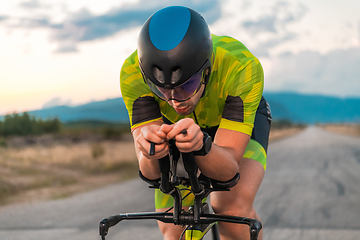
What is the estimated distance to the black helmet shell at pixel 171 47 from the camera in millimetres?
2023

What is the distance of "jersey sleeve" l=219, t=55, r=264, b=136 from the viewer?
2.39 m

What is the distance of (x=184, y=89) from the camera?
213 centimetres

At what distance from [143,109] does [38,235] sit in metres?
4.18

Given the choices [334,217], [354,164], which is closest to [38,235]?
[334,217]

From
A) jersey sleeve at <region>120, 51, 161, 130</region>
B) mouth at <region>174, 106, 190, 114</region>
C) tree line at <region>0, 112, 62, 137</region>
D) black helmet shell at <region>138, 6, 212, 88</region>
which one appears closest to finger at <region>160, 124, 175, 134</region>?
black helmet shell at <region>138, 6, 212, 88</region>

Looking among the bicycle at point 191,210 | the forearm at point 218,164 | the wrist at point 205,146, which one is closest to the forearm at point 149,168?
the bicycle at point 191,210

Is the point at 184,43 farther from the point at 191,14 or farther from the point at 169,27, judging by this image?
the point at 191,14

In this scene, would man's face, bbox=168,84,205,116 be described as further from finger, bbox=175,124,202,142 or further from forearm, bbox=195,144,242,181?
finger, bbox=175,124,202,142

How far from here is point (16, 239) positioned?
5.55m

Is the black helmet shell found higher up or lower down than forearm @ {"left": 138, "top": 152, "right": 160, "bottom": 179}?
higher up

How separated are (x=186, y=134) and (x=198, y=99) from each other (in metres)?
0.66

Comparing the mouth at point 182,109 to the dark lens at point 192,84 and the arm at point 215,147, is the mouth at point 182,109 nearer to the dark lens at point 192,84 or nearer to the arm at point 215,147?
the dark lens at point 192,84

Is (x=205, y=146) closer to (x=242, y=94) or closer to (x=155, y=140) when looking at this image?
(x=155, y=140)

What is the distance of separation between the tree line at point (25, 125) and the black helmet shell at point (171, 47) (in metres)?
33.7
